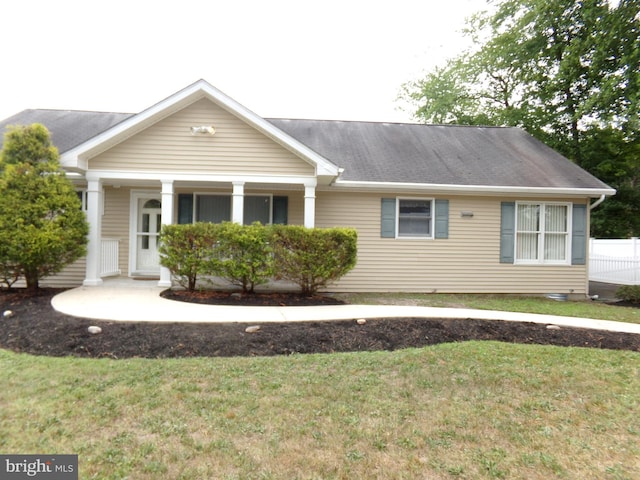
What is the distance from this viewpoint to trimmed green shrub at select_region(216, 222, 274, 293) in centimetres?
754

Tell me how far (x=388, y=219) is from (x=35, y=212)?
807 centimetres

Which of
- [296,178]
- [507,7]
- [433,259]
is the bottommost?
[433,259]

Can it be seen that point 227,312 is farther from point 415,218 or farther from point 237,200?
point 415,218

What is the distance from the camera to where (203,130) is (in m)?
8.38

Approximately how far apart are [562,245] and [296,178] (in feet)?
25.6

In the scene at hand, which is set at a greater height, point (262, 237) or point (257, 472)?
point (262, 237)

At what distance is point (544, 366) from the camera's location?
422cm

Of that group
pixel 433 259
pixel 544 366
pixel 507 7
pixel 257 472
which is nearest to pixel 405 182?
pixel 433 259

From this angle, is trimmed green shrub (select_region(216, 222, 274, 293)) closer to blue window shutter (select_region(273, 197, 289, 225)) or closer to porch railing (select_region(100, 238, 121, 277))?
blue window shutter (select_region(273, 197, 289, 225))

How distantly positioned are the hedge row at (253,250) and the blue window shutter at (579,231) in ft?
22.6

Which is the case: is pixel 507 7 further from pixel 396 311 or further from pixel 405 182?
pixel 396 311

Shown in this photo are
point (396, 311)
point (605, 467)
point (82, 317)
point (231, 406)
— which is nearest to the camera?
point (605, 467)

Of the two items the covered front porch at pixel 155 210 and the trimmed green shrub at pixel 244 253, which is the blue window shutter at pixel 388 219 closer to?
the covered front porch at pixel 155 210

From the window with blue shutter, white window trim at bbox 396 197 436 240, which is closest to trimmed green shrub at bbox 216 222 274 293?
white window trim at bbox 396 197 436 240
